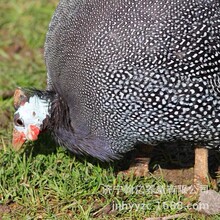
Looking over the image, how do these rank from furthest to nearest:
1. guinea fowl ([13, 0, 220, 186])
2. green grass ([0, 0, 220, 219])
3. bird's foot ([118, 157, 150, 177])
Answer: bird's foot ([118, 157, 150, 177]), green grass ([0, 0, 220, 219]), guinea fowl ([13, 0, 220, 186])

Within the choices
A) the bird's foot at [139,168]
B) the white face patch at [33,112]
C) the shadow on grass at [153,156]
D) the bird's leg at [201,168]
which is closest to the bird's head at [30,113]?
the white face patch at [33,112]

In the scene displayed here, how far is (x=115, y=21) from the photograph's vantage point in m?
3.81

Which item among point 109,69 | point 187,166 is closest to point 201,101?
point 109,69

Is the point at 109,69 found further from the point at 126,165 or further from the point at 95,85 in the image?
the point at 126,165

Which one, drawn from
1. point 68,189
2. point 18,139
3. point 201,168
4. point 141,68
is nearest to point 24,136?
point 18,139

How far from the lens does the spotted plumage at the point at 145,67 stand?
3732 millimetres

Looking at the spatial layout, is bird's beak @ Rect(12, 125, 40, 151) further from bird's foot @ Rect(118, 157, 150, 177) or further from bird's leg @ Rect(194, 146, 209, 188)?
bird's leg @ Rect(194, 146, 209, 188)

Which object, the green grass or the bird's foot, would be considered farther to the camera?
the bird's foot

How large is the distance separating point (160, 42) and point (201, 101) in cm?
37

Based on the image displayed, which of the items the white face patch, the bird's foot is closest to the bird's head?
the white face patch

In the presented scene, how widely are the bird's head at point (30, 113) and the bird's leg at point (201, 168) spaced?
2.95 ft

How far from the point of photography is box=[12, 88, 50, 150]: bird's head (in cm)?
415

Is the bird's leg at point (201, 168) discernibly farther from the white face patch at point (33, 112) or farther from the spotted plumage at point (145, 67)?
the white face patch at point (33, 112)

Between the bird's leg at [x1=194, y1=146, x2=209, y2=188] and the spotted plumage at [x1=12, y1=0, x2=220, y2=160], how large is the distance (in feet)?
0.68
